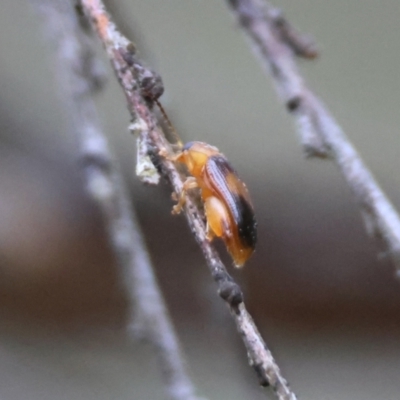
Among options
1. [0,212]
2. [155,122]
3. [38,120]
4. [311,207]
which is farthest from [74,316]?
[155,122]

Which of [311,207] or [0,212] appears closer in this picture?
[0,212]

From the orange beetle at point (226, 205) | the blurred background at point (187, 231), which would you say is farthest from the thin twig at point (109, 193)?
the blurred background at point (187, 231)

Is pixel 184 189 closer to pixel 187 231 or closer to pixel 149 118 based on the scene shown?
pixel 149 118

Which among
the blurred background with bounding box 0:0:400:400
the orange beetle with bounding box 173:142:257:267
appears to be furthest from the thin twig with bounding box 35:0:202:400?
the blurred background with bounding box 0:0:400:400

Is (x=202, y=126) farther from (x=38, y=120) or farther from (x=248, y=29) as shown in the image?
(x=248, y=29)

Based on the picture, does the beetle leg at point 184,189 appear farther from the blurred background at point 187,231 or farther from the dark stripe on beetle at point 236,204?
the blurred background at point 187,231

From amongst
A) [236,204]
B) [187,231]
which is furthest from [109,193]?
[187,231]

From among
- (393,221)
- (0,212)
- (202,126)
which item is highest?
(202,126)
